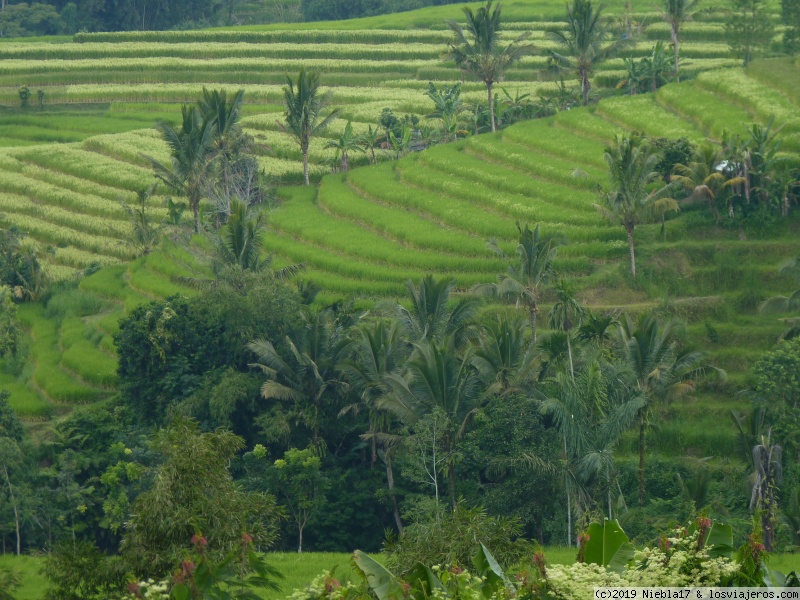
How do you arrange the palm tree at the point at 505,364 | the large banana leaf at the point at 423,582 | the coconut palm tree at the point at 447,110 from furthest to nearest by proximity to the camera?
the coconut palm tree at the point at 447,110
the palm tree at the point at 505,364
the large banana leaf at the point at 423,582

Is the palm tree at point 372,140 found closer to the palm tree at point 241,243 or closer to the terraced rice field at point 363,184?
the terraced rice field at point 363,184

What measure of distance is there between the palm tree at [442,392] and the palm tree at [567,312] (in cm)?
198

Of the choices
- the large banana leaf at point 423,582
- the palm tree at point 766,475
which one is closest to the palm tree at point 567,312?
the palm tree at point 766,475

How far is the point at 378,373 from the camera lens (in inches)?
977

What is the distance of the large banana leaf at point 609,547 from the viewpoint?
10664 mm

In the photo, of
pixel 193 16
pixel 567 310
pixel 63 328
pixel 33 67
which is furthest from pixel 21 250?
pixel 193 16

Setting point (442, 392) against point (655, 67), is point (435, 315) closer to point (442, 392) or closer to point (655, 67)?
point (442, 392)

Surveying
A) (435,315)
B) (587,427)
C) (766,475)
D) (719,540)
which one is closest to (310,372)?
(435,315)

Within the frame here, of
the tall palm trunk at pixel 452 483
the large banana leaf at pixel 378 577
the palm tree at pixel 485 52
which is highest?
the palm tree at pixel 485 52

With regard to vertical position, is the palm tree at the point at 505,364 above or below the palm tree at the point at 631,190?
below

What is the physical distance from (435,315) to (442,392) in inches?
88.7

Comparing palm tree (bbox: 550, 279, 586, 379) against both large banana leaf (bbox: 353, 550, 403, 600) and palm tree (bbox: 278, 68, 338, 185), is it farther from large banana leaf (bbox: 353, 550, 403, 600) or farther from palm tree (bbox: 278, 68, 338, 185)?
palm tree (bbox: 278, 68, 338, 185)

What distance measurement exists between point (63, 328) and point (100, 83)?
959 inches

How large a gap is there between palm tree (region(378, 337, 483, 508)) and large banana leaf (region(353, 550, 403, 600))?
40.7 ft
